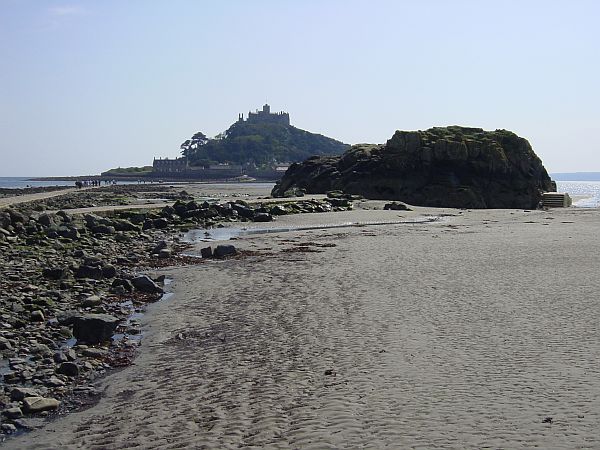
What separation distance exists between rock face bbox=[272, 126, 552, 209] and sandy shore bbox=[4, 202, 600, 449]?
5403 centimetres

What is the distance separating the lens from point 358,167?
3398 inches

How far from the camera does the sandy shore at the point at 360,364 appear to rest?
9.03m

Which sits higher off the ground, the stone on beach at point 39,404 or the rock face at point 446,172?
the rock face at point 446,172

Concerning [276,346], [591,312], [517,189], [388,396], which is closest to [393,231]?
[591,312]

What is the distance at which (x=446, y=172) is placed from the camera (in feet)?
266

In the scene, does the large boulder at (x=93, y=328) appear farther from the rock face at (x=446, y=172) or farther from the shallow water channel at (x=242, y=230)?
the rock face at (x=446, y=172)

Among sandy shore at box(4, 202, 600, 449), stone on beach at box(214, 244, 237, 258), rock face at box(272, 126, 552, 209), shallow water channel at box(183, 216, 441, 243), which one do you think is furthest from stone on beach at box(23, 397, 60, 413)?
rock face at box(272, 126, 552, 209)

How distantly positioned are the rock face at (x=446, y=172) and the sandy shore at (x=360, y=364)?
5403cm

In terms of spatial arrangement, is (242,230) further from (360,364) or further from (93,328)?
(360,364)

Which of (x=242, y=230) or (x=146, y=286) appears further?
(x=242, y=230)

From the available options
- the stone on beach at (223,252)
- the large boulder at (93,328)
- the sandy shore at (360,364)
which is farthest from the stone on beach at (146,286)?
the stone on beach at (223,252)

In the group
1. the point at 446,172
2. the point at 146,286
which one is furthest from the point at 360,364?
the point at 446,172

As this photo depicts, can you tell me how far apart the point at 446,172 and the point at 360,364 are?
7158 centimetres

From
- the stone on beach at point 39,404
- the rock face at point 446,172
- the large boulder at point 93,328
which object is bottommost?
the stone on beach at point 39,404
